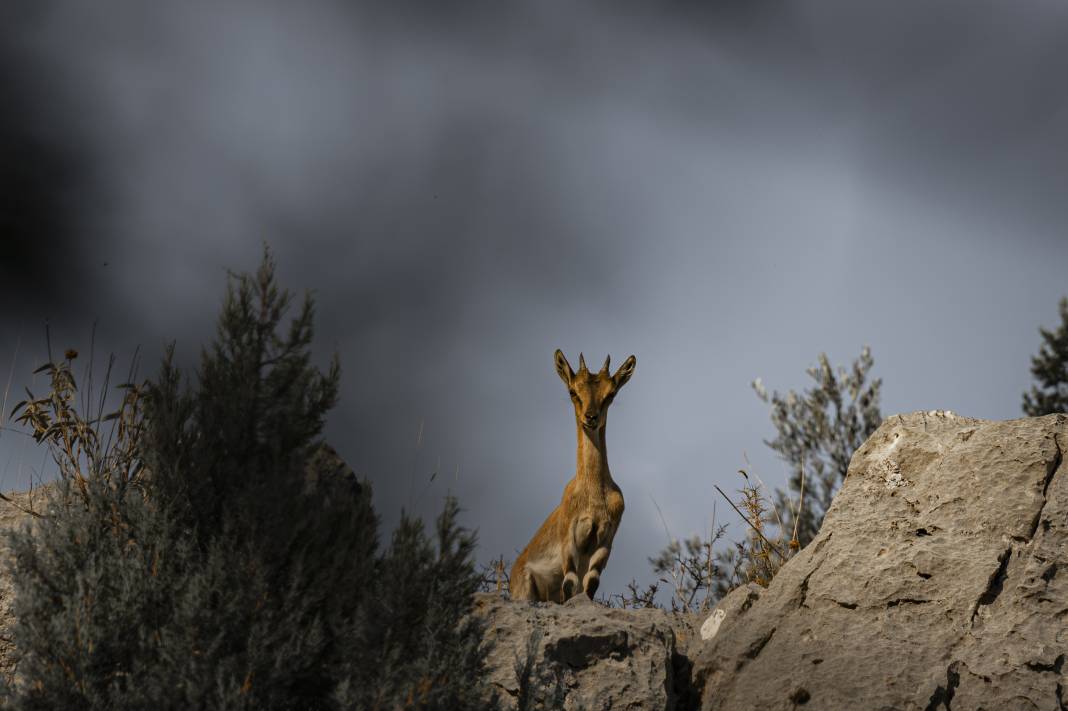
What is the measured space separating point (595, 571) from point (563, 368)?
234 centimetres

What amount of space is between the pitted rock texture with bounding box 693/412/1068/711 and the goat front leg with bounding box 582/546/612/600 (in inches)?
→ 97.5

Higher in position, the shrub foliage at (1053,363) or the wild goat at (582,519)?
the shrub foliage at (1053,363)

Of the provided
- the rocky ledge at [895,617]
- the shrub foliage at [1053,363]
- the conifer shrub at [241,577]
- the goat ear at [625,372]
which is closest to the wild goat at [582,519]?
the goat ear at [625,372]

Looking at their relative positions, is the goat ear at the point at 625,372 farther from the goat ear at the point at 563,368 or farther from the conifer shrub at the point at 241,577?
the conifer shrub at the point at 241,577

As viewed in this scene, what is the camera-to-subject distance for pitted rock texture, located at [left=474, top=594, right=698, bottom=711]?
7145mm

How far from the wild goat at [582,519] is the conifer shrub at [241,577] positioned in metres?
4.38

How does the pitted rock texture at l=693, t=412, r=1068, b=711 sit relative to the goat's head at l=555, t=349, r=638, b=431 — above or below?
below

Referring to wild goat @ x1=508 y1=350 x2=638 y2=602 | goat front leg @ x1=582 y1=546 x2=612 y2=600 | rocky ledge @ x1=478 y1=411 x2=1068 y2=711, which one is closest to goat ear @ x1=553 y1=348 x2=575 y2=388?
wild goat @ x1=508 y1=350 x2=638 y2=602

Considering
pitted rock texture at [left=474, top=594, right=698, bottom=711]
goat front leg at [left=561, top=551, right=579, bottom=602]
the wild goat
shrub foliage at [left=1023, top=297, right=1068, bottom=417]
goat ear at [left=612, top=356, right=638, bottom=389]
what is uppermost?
shrub foliage at [left=1023, top=297, right=1068, bottom=417]

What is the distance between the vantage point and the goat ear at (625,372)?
1151 cm

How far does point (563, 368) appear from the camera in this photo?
11.6 m

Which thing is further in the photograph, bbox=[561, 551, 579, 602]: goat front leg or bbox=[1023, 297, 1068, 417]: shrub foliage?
bbox=[1023, 297, 1068, 417]: shrub foliage

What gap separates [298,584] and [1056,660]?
16.1ft

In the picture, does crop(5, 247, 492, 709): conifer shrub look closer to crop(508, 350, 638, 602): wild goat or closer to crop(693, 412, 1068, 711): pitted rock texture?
crop(693, 412, 1068, 711): pitted rock texture
